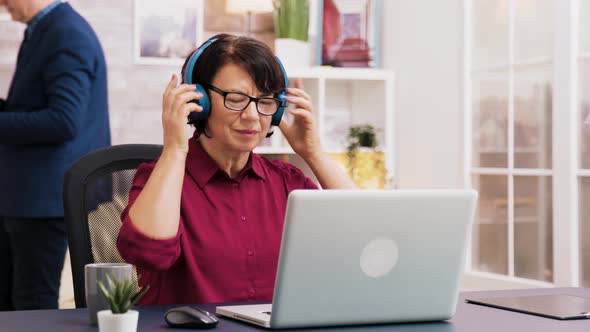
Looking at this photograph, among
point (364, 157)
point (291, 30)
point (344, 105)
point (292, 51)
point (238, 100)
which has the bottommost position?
point (364, 157)

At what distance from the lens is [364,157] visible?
4227 mm

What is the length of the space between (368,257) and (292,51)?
2.93 meters

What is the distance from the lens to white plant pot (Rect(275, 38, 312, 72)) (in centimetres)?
420

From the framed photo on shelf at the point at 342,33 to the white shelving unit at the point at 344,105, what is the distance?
0.11 meters

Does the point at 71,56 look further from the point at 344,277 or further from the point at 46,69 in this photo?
the point at 344,277

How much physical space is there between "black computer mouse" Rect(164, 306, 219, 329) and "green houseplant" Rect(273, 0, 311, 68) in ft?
9.41

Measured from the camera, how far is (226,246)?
1.80 metres

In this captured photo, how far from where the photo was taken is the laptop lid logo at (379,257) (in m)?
1.37

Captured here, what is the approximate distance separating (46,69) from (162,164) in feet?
3.92

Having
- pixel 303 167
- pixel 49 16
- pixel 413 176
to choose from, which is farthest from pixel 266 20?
pixel 49 16

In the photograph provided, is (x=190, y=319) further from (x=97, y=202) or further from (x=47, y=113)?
(x=47, y=113)

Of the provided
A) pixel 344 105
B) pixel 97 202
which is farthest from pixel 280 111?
pixel 344 105

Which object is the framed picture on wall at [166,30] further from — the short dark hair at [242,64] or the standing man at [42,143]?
the short dark hair at [242,64]

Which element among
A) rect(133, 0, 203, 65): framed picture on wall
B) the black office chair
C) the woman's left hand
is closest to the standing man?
the black office chair
